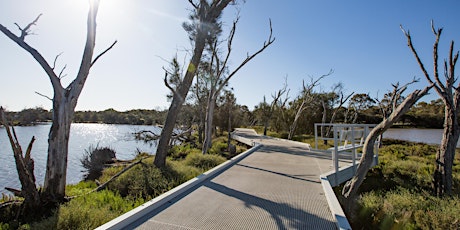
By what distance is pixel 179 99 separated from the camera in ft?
24.5

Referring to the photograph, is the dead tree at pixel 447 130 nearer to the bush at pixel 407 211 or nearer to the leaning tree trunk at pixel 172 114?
the bush at pixel 407 211

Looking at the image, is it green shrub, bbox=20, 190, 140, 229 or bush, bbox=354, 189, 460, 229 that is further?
bush, bbox=354, 189, 460, 229

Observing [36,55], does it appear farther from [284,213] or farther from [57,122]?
[284,213]

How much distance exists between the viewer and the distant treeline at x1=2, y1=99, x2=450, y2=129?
1103cm

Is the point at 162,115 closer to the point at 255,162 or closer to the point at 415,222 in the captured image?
the point at 255,162

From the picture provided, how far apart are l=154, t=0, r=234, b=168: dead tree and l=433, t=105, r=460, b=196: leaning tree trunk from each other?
8135 mm

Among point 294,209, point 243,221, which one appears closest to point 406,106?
point 294,209

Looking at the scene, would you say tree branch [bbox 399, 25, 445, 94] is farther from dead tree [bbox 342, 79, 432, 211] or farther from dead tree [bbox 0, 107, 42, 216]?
dead tree [bbox 0, 107, 42, 216]

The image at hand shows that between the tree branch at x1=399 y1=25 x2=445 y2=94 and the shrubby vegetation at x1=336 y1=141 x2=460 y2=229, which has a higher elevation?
the tree branch at x1=399 y1=25 x2=445 y2=94

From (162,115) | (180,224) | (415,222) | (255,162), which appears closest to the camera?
(180,224)

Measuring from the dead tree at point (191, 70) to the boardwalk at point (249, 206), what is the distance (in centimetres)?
251

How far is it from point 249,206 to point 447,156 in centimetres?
749

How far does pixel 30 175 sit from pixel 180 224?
3.64 m

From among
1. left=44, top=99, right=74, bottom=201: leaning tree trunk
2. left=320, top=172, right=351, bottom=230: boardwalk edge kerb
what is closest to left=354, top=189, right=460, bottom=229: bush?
left=320, top=172, right=351, bottom=230: boardwalk edge kerb
